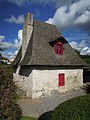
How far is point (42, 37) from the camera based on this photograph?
14195 millimetres

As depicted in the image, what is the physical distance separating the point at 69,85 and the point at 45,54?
16.2 feet

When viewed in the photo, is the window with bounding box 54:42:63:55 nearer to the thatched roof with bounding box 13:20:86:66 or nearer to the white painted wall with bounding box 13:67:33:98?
the thatched roof with bounding box 13:20:86:66

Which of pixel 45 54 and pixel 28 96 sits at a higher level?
pixel 45 54

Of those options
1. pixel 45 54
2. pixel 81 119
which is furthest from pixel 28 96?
pixel 81 119

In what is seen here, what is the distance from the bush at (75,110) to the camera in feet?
13.0

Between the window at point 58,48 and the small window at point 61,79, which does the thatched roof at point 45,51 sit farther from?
the small window at point 61,79

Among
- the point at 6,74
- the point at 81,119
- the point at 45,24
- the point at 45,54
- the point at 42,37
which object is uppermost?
the point at 45,24

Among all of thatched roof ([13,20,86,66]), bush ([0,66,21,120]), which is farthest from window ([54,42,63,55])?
bush ([0,66,21,120])

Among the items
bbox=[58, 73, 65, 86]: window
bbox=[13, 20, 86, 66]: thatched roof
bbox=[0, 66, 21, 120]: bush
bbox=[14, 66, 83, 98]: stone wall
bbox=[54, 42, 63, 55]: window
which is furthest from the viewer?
bbox=[54, 42, 63, 55]: window

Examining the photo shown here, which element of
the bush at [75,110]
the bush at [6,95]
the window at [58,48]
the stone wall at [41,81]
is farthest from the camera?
the window at [58,48]

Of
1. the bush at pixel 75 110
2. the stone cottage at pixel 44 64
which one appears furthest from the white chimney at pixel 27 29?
the bush at pixel 75 110

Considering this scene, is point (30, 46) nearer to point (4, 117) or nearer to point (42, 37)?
point (42, 37)

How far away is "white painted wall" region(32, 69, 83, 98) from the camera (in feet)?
38.7

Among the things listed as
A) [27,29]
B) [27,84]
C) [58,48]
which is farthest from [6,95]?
[58,48]
